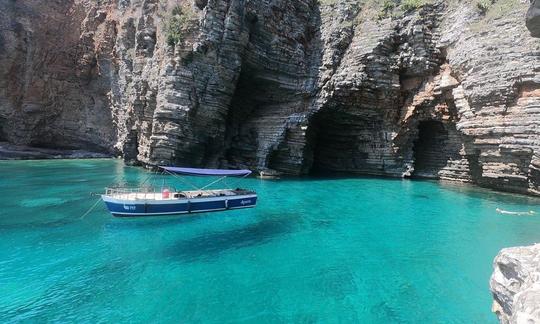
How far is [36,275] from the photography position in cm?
1169

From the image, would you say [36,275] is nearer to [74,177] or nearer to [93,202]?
[93,202]

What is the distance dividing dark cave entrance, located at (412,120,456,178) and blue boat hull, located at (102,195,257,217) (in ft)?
83.2

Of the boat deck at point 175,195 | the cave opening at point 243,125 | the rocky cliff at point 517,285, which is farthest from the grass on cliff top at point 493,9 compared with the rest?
the rocky cliff at point 517,285

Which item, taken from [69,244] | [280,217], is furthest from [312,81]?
[69,244]

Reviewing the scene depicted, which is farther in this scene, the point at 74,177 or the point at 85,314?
the point at 74,177

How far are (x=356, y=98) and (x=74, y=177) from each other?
97.0 feet

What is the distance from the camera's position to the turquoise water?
32.1 feet

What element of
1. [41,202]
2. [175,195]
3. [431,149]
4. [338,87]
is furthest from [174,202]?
[431,149]

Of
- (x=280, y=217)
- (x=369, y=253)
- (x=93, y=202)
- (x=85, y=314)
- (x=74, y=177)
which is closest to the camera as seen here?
(x=85, y=314)

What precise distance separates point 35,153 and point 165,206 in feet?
148

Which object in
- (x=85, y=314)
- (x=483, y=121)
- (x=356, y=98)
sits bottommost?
(x=85, y=314)

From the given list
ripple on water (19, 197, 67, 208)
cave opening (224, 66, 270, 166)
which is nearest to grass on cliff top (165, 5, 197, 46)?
cave opening (224, 66, 270, 166)

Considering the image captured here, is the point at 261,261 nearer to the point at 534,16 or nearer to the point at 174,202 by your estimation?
the point at 174,202

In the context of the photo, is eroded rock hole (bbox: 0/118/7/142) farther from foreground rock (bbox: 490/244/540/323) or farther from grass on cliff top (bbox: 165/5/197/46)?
foreground rock (bbox: 490/244/540/323)
